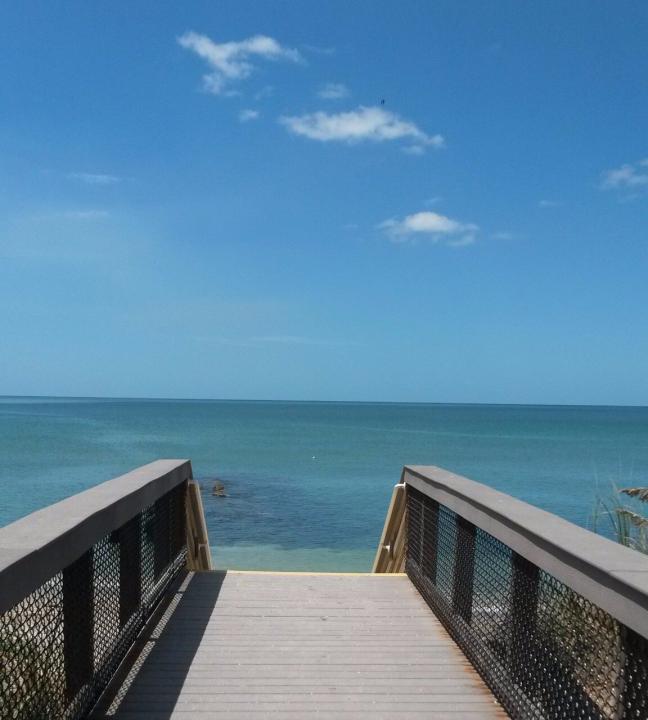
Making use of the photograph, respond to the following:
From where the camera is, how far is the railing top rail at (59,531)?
2229 millimetres

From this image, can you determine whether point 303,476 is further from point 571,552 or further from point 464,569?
point 571,552

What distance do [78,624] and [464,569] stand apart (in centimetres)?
217

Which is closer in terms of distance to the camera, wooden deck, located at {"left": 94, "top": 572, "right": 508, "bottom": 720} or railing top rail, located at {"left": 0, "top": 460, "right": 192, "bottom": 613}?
railing top rail, located at {"left": 0, "top": 460, "right": 192, "bottom": 613}

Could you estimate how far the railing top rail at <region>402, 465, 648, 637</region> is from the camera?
2.13 m

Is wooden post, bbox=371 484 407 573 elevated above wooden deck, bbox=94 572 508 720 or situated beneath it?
elevated above

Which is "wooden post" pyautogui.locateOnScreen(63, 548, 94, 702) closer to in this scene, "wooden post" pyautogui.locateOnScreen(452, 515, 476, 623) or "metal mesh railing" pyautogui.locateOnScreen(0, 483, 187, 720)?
"metal mesh railing" pyautogui.locateOnScreen(0, 483, 187, 720)

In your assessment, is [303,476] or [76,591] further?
[303,476]

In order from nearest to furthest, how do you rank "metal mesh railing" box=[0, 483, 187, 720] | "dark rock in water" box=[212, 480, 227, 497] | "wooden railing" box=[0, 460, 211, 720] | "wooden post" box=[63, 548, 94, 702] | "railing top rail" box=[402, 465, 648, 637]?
"railing top rail" box=[402, 465, 648, 637] < "wooden railing" box=[0, 460, 211, 720] < "metal mesh railing" box=[0, 483, 187, 720] < "wooden post" box=[63, 548, 94, 702] < "dark rock in water" box=[212, 480, 227, 497]

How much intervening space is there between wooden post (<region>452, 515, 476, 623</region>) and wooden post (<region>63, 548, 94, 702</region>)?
1.99 meters

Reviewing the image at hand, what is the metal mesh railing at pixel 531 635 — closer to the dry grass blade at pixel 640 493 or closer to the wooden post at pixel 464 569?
the wooden post at pixel 464 569

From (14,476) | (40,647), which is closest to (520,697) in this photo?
(40,647)

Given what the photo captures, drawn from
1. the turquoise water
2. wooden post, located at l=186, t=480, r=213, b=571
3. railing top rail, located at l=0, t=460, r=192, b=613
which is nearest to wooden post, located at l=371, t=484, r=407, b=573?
wooden post, located at l=186, t=480, r=213, b=571

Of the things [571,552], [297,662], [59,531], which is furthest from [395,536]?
[59,531]

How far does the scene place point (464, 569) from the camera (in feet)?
14.3
